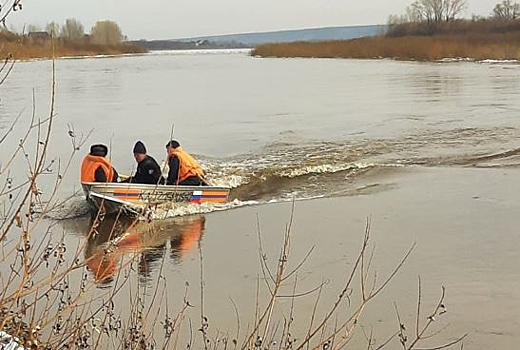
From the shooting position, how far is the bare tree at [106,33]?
4779 inches

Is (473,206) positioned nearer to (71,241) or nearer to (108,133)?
(71,241)

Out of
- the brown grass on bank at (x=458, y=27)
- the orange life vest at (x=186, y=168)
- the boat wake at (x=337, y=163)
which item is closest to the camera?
the orange life vest at (x=186, y=168)

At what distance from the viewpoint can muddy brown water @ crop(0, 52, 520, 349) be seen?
8102 mm

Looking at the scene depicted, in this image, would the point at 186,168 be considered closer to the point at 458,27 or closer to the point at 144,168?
the point at 144,168

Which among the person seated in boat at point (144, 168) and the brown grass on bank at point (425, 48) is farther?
the brown grass on bank at point (425, 48)

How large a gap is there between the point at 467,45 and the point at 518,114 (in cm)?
3782

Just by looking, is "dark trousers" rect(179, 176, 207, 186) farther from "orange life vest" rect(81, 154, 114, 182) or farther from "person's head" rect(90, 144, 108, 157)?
"person's head" rect(90, 144, 108, 157)

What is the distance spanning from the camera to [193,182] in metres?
12.1

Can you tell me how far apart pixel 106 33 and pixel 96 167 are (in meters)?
116

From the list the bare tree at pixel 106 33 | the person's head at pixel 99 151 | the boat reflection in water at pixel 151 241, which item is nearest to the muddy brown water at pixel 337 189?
the boat reflection in water at pixel 151 241

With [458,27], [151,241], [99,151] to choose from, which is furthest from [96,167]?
[458,27]

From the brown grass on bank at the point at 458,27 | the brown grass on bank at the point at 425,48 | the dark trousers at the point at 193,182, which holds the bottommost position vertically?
the dark trousers at the point at 193,182

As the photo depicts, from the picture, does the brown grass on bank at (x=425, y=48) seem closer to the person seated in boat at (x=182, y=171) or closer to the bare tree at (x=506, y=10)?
the bare tree at (x=506, y=10)

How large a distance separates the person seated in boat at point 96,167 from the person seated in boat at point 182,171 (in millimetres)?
902
